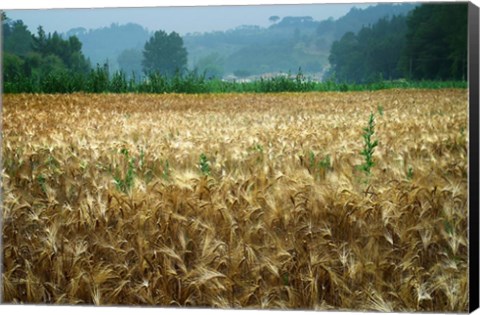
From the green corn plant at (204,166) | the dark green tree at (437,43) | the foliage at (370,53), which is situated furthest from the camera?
the green corn plant at (204,166)

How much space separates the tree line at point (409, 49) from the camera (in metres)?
4.80

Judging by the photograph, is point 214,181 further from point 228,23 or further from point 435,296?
point 435,296

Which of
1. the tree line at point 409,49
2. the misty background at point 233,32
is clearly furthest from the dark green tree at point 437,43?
the misty background at point 233,32

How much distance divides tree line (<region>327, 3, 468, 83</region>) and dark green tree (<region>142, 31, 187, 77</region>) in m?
0.85

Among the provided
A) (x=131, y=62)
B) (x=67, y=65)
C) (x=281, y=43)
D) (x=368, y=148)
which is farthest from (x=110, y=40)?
(x=368, y=148)

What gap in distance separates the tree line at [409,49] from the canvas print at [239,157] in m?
0.01

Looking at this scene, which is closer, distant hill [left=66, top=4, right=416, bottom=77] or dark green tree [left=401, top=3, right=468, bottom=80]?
dark green tree [left=401, top=3, right=468, bottom=80]

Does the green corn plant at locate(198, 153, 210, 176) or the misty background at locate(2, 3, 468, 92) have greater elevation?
the misty background at locate(2, 3, 468, 92)

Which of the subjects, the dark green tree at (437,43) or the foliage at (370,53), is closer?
the dark green tree at (437,43)

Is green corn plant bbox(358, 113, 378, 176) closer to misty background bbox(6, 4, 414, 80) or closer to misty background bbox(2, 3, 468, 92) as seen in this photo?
misty background bbox(2, 3, 468, 92)

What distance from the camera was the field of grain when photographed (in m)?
4.80

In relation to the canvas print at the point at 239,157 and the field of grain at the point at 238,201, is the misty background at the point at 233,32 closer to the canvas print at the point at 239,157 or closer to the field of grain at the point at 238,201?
the canvas print at the point at 239,157

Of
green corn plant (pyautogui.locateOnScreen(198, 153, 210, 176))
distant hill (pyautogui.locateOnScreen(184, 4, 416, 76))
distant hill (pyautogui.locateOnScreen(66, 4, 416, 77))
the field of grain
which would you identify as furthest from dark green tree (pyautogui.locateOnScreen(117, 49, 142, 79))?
green corn plant (pyautogui.locateOnScreen(198, 153, 210, 176))

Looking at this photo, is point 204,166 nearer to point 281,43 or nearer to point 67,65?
point 281,43
